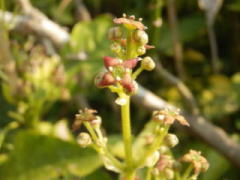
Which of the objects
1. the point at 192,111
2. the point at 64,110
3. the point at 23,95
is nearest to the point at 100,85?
the point at 23,95

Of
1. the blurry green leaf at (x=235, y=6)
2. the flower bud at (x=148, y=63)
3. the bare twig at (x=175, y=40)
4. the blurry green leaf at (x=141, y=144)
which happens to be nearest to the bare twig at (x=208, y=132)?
the blurry green leaf at (x=141, y=144)

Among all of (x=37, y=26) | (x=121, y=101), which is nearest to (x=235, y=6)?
(x=37, y=26)

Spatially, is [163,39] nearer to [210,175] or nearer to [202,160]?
[210,175]

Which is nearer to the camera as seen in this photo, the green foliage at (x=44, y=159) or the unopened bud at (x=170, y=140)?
the unopened bud at (x=170, y=140)

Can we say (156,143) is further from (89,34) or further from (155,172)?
(89,34)

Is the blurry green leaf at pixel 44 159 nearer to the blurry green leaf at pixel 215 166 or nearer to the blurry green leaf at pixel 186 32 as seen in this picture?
the blurry green leaf at pixel 215 166

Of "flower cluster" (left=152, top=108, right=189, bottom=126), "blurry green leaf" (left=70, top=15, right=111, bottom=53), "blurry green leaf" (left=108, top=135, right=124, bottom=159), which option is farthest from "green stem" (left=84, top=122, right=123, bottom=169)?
"blurry green leaf" (left=70, top=15, right=111, bottom=53)
